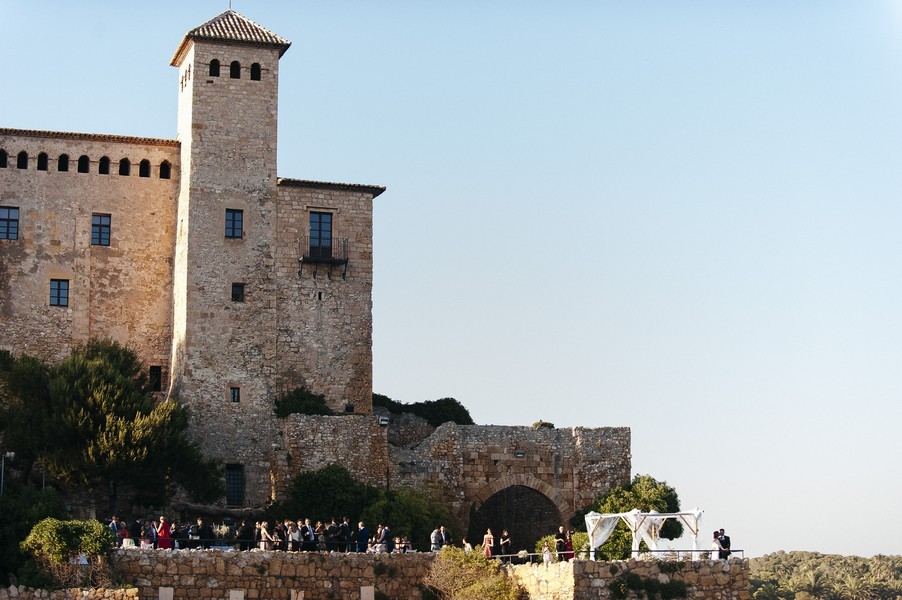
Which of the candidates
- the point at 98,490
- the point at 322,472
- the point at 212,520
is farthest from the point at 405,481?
the point at 98,490

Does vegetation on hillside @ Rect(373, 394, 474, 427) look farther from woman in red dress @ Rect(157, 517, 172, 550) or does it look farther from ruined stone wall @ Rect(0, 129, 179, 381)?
woman in red dress @ Rect(157, 517, 172, 550)

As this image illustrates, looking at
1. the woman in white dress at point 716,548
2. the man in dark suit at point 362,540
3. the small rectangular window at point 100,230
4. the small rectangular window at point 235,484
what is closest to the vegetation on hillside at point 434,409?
the small rectangular window at point 235,484

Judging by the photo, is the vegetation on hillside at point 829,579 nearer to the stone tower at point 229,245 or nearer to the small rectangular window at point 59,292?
the stone tower at point 229,245

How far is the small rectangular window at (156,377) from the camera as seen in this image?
166 feet

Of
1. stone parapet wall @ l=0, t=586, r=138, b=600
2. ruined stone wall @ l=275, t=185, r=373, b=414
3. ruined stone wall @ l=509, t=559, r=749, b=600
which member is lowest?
stone parapet wall @ l=0, t=586, r=138, b=600

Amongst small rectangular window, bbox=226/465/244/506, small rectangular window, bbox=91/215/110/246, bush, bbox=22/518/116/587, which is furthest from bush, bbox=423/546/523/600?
small rectangular window, bbox=91/215/110/246

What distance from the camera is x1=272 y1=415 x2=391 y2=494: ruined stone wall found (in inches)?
1882

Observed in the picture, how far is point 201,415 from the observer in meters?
48.5

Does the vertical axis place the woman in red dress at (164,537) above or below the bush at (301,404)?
below

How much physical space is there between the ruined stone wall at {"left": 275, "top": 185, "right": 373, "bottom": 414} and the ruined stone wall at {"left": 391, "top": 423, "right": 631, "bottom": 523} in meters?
3.01

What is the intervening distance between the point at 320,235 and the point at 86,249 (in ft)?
24.2

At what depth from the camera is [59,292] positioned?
1967 inches

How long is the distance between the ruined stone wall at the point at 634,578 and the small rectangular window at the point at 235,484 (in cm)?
1247

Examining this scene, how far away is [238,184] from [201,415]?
7.48m
